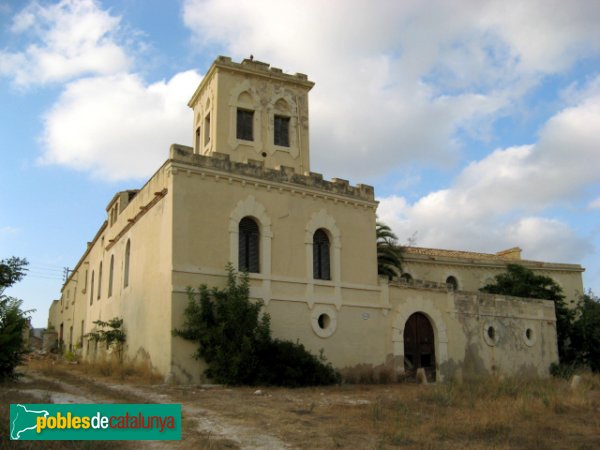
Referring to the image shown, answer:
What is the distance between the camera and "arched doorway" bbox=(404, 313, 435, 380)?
21.9 metres

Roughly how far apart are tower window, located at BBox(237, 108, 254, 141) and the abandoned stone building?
4 cm

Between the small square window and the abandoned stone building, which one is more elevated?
the small square window

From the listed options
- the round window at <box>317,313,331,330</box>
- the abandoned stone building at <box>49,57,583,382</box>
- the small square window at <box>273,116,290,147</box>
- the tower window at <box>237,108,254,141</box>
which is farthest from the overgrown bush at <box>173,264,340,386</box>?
the small square window at <box>273,116,290,147</box>

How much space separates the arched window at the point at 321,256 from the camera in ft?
67.1

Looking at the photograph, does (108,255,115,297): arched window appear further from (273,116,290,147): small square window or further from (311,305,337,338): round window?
(311,305,337,338): round window

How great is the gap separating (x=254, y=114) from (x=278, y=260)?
6.31 metres

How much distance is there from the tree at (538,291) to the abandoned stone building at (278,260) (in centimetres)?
247

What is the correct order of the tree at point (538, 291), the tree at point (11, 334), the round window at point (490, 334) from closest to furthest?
the tree at point (11, 334) < the round window at point (490, 334) < the tree at point (538, 291)

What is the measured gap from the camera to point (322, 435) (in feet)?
31.6

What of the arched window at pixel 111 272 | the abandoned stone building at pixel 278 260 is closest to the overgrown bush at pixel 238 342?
the abandoned stone building at pixel 278 260

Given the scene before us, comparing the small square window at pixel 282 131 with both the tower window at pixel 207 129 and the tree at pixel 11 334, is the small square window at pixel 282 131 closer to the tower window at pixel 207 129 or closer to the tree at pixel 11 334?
the tower window at pixel 207 129

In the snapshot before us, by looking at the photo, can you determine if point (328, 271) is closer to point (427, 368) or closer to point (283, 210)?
point (283, 210)

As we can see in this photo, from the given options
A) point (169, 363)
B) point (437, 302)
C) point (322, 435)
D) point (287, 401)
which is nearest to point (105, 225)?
point (169, 363)

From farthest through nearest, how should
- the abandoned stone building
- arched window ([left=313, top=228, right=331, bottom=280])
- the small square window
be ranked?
the small square window < arched window ([left=313, top=228, right=331, bottom=280]) < the abandoned stone building
